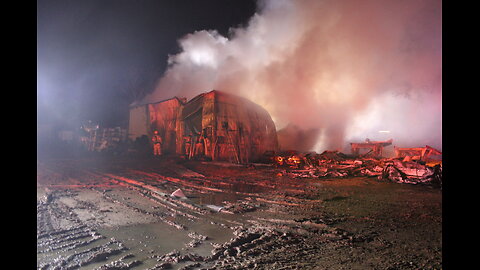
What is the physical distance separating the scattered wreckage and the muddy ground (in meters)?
0.45

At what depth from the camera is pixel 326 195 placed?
5195 millimetres

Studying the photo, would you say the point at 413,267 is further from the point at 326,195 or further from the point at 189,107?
the point at 189,107

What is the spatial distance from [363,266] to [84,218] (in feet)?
12.8

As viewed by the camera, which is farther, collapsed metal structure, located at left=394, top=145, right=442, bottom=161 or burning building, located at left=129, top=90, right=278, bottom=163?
collapsed metal structure, located at left=394, top=145, right=442, bottom=161

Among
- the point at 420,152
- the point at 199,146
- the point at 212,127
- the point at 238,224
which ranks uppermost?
the point at 212,127

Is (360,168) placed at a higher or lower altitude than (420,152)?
lower

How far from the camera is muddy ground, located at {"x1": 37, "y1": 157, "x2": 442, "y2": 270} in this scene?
247 centimetres

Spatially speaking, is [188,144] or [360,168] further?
[188,144]

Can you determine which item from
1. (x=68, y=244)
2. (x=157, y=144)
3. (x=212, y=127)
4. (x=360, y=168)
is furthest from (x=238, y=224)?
(x=157, y=144)

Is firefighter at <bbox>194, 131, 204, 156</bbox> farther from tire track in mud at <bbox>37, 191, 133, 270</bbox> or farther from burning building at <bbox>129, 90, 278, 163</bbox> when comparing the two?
tire track in mud at <bbox>37, 191, 133, 270</bbox>

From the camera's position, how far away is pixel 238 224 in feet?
11.8

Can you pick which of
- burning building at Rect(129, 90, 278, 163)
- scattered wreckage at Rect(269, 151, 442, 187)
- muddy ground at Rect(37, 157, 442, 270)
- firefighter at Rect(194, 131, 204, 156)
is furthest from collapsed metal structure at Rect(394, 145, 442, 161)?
firefighter at Rect(194, 131, 204, 156)

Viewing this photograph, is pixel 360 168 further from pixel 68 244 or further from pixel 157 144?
pixel 68 244

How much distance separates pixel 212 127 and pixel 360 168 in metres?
4.97
